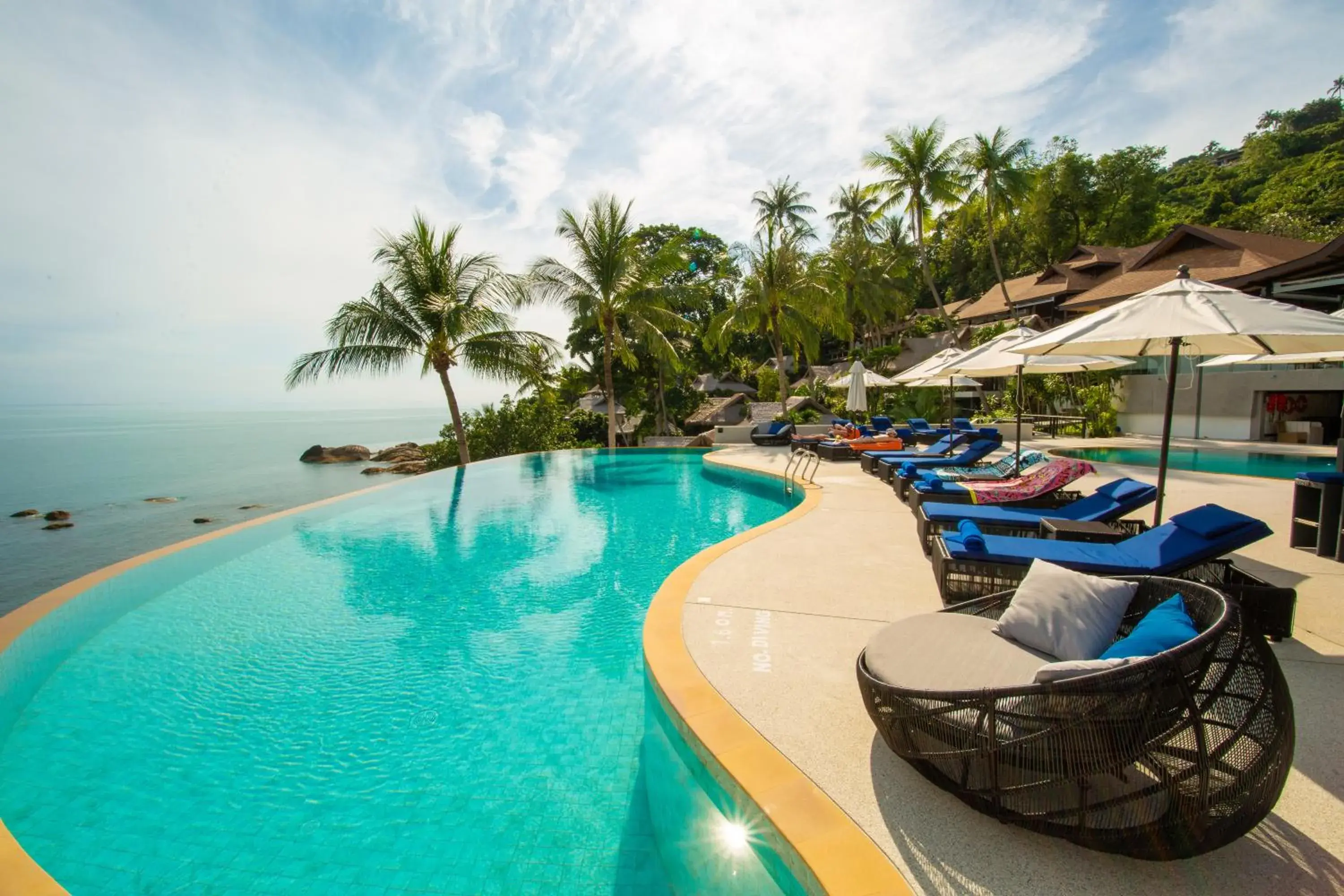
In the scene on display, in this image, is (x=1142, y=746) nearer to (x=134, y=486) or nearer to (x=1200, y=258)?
(x=1200, y=258)

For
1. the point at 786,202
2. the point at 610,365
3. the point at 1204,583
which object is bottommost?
the point at 1204,583

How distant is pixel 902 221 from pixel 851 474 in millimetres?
35445

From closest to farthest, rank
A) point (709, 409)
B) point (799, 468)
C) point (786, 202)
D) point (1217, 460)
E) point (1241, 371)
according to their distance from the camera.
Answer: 1. point (799, 468)
2. point (1217, 460)
3. point (1241, 371)
4. point (709, 409)
5. point (786, 202)

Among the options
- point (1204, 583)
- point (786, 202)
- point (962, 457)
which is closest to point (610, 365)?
point (962, 457)

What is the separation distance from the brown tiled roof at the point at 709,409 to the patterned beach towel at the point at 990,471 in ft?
56.4

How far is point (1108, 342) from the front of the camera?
14.6 feet

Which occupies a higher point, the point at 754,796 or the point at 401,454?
the point at 754,796

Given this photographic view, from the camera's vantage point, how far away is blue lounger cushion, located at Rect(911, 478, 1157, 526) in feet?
17.1

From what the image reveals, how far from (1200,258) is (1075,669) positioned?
86.1 ft

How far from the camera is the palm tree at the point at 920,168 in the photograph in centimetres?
2453

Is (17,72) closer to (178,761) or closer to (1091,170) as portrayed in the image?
(178,761)

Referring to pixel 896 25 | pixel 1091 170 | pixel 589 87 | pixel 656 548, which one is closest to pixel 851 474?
pixel 656 548

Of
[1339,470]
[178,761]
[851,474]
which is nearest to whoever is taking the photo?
[178,761]

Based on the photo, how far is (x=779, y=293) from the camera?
19.0m
